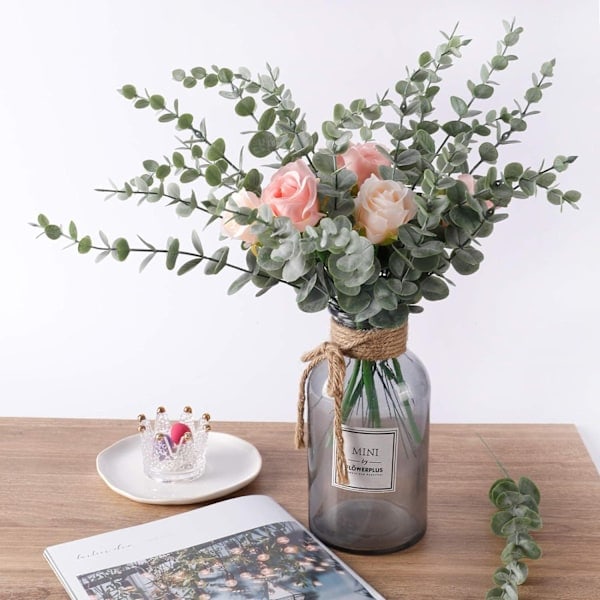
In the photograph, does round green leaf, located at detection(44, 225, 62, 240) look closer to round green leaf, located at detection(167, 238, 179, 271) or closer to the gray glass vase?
round green leaf, located at detection(167, 238, 179, 271)

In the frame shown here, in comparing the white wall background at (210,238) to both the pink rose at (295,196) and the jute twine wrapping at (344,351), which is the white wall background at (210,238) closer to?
the jute twine wrapping at (344,351)

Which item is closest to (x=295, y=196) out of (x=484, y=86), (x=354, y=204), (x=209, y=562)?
(x=354, y=204)

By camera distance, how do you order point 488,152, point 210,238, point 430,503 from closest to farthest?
point 488,152, point 430,503, point 210,238

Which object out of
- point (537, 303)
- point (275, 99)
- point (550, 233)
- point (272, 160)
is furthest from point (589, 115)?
point (275, 99)

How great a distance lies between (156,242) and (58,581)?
1173 mm

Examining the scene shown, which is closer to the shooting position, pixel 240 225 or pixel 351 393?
pixel 240 225

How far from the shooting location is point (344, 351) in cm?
134

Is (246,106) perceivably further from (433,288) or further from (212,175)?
(433,288)

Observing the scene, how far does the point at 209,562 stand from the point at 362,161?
0.51m

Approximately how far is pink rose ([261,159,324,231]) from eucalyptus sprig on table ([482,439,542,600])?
462 mm

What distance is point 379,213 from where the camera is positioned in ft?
3.99

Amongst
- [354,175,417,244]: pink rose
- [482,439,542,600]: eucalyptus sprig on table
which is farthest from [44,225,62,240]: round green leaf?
[482,439,542,600]: eucalyptus sprig on table

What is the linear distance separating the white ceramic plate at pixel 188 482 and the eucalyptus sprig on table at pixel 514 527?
34cm

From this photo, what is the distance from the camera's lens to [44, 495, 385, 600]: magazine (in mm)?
1283
